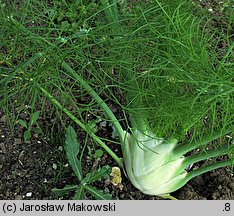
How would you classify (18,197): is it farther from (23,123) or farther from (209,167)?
(209,167)

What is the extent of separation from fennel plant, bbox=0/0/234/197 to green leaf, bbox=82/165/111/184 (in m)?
0.05

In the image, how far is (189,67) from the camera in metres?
0.86

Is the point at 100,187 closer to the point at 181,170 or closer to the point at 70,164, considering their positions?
the point at 70,164

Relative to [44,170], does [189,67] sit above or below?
Answer: above

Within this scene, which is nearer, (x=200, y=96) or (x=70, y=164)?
(x=200, y=96)

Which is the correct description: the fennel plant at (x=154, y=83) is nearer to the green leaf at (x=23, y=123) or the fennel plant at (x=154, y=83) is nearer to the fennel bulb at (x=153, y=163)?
the fennel bulb at (x=153, y=163)

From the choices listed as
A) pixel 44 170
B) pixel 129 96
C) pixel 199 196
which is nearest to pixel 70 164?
pixel 44 170

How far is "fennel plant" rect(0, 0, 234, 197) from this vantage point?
0.80m

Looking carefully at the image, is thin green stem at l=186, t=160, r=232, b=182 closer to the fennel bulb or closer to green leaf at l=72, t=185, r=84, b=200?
the fennel bulb

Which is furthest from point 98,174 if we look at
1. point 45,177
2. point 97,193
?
point 45,177

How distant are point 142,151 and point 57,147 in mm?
231

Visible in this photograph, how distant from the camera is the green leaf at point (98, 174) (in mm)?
964

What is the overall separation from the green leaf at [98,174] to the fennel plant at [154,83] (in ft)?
0.15

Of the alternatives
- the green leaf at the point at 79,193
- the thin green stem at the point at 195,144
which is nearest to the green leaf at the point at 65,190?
the green leaf at the point at 79,193
